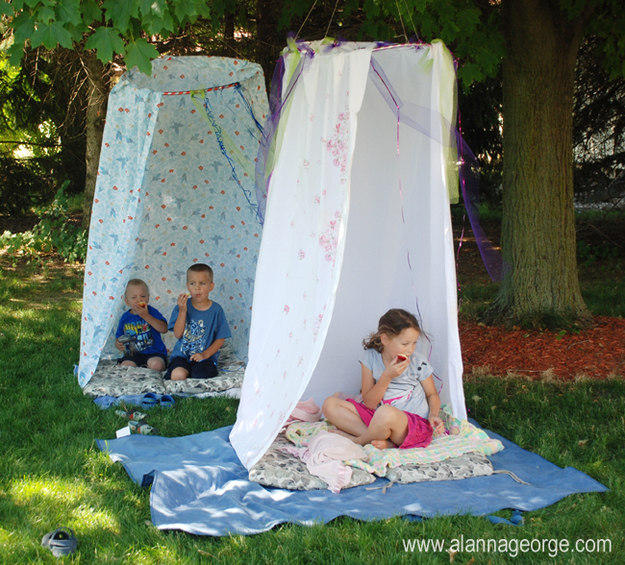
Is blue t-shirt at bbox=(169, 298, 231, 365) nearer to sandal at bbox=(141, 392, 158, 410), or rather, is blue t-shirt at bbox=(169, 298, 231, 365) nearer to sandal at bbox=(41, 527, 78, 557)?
sandal at bbox=(141, 392, 158, 410)

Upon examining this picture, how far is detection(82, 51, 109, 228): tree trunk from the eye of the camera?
26.7 ft

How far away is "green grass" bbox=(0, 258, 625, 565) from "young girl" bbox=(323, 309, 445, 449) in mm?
602

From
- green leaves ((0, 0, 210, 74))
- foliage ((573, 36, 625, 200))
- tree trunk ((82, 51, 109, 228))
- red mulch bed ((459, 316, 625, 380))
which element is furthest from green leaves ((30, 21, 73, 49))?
foliage ((573, 36, 625, 200))

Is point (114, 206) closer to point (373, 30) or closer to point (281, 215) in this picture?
point (281, 215)

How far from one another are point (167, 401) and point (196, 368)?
1.67 feet

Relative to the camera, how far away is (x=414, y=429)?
3314mm

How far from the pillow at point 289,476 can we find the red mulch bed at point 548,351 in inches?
81.5

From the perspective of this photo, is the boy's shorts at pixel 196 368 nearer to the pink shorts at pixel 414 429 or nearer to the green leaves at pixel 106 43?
the pink shorts at pixel 414 429

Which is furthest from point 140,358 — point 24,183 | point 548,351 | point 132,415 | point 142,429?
point 24,183

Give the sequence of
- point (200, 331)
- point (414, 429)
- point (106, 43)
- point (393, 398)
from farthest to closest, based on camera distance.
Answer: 1. point (200, 331)
2. point (393, 398)
3. point (414, 429)
4. point (106, 43)

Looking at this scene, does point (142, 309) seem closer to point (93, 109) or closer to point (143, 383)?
point (143, 383)

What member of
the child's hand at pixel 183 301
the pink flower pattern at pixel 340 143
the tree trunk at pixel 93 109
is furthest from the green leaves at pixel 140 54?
the tree trunk at pixel 93 109

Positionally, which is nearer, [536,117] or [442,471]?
[442,471]

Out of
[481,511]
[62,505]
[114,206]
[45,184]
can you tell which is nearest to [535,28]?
[114,206]
